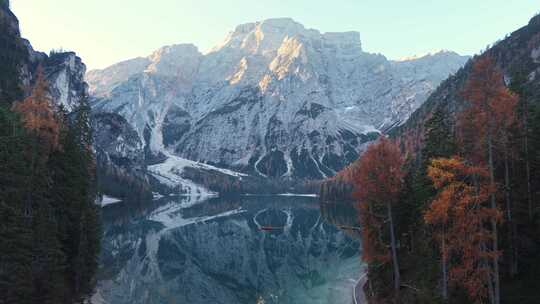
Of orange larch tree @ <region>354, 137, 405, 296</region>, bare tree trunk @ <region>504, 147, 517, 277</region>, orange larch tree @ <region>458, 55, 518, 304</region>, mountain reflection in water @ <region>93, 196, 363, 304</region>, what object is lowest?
mountain reflection in water @ <region>93, 196, 363, 304</region>

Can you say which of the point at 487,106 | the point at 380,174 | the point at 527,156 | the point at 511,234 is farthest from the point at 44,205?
the point at 527,156

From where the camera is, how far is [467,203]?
83.4 ft

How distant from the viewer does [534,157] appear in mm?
35406

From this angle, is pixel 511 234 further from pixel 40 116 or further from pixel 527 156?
pixel 40 116

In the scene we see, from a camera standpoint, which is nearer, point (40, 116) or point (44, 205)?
point (44, 205)

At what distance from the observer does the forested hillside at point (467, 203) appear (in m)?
26.0

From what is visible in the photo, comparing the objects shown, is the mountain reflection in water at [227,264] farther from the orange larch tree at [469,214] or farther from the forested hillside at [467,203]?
the orange larch tree at [469,214]

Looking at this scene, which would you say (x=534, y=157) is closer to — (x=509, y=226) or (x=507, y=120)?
(x=509, y=226)

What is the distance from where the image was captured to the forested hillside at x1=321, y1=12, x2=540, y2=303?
2598 cm

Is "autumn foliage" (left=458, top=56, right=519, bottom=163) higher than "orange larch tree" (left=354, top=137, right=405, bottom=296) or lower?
higher

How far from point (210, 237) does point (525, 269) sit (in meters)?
90.6

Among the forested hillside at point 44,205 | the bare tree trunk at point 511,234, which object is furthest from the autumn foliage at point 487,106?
the forested hillside at point 44,205

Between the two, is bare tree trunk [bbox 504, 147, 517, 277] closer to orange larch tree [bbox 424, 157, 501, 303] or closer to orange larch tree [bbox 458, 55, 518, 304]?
orange larch tree [bbox 424, 157, 501, 303]

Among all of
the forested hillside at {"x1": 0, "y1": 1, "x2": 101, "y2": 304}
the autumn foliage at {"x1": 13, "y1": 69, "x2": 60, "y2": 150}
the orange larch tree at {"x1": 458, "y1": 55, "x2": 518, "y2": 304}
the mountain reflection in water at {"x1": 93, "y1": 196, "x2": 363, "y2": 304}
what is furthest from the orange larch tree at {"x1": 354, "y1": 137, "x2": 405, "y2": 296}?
the autumn foliage at {"x1": 13, "y1": 69, "x2": 60, "y2": 150}
